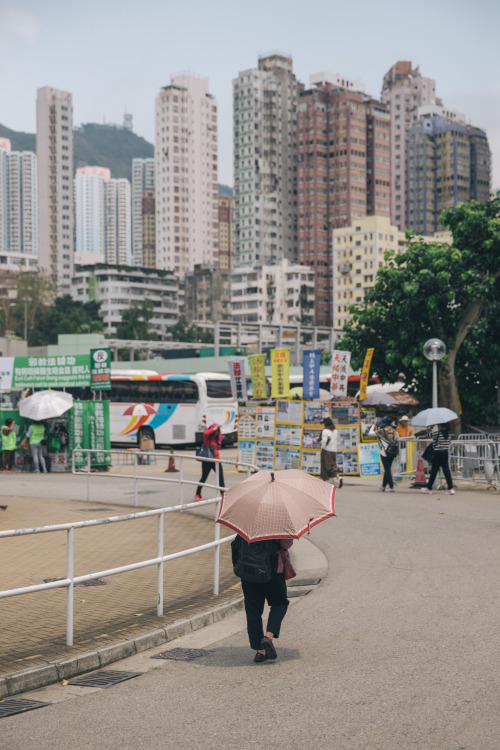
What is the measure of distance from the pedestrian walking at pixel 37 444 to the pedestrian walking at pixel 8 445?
0.49 metres

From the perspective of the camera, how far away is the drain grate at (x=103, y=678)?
21.2 feet

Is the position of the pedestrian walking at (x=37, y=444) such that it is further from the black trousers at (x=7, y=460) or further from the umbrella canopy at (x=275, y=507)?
the umbrella canopy at (x=275, y=507)

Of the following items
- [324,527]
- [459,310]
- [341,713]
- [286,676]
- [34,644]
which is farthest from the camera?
[459,310]

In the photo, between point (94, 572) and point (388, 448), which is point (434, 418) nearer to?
point (388, 448)

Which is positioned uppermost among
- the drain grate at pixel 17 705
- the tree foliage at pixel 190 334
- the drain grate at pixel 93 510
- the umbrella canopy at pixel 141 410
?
the tree foliage at pixel 190 334

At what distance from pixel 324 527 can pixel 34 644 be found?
8.79m

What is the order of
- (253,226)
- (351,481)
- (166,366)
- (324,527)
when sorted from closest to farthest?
(324,527) → (351,481) → (166,366) → (253,226)

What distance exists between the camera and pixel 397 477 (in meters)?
23.3

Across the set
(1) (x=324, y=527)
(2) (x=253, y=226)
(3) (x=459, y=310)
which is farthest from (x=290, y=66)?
(1) (x=324, y=527)

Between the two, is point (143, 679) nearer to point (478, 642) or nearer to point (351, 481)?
point (478, 642)

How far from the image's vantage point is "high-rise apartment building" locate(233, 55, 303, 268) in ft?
579

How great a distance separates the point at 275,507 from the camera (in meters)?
6.66

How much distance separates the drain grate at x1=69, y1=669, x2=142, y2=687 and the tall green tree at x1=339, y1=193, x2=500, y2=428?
21.7 meters

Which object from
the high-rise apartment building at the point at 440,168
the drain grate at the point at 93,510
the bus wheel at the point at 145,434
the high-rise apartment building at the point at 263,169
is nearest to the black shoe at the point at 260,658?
the drain grate at the point at 93,510
